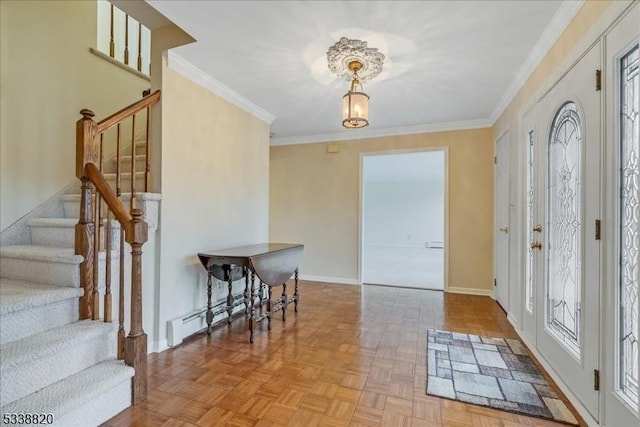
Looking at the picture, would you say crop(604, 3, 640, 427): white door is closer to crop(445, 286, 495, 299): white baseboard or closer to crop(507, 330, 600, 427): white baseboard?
crop(507, 330, 600, 427): white baseboard

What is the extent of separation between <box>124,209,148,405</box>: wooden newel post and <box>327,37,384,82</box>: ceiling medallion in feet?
5.42

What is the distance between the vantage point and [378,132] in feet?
14.1

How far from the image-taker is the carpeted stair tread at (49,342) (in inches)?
50.8

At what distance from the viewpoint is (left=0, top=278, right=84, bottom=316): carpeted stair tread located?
1434 millimetres

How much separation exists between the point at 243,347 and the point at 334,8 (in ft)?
7.71

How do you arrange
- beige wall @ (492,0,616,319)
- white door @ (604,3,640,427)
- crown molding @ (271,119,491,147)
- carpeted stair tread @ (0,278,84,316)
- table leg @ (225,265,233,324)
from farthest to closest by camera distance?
crown molding @ (271,119,491,147) → table leg @ (225,265,233,324) → beige wall @ (492,0,616,319) → carpeted stair tread @ (0,278,84,316) → white door @ (604,3,640,427)

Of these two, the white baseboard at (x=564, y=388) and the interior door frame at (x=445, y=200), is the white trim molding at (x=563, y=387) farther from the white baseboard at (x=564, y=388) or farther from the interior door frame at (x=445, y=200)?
the interior door frame at (x=445, y=200)

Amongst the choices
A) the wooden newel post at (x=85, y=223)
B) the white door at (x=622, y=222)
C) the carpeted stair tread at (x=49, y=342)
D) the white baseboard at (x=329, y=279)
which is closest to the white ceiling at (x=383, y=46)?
the white door at (x=622, y=222)

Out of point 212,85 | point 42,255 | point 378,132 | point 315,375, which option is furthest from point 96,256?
point 378,132

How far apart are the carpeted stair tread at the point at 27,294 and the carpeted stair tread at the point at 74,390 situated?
0.39m

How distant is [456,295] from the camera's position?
386 centimetres

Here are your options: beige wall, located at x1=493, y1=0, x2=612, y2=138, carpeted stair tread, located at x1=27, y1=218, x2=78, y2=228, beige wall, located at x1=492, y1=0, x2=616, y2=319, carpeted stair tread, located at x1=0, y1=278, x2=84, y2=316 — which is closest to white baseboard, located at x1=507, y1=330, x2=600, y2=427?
beige wall, located at x1=492, y1=0, x2=616, y2=319

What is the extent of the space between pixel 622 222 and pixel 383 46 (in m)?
1.69

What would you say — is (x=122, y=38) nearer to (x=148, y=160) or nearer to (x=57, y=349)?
(x=148, y=160)
